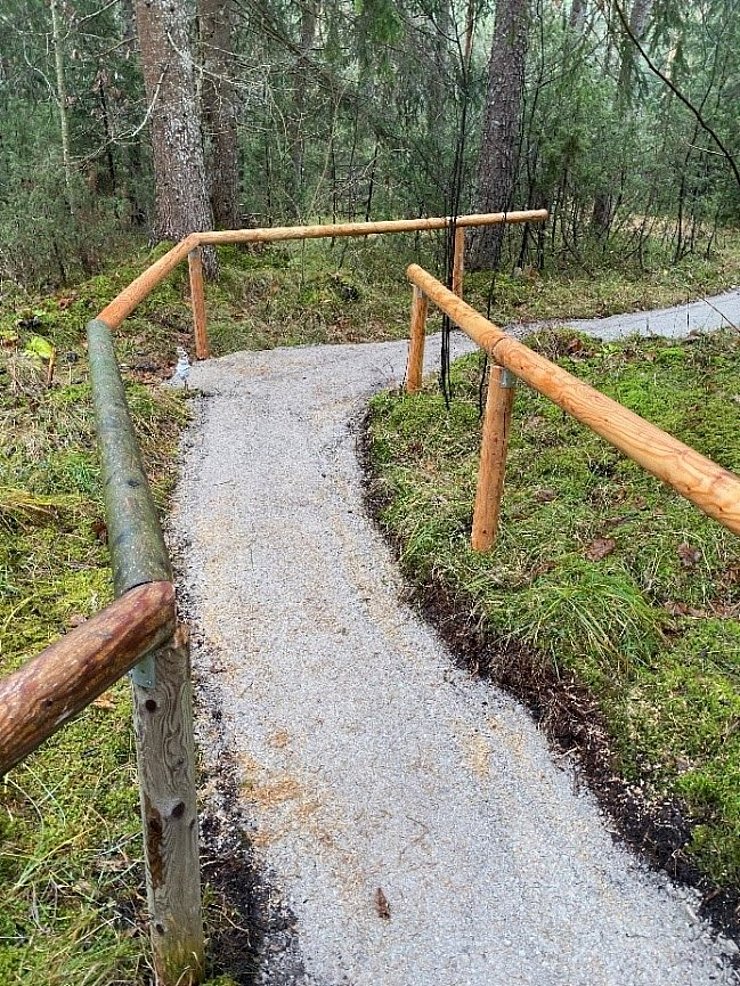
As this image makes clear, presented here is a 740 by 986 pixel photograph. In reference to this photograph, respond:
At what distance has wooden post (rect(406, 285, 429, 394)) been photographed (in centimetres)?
518

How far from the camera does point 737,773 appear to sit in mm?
2508

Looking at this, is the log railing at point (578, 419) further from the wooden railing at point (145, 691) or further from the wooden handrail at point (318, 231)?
the wooden handrail at point (318, 231)

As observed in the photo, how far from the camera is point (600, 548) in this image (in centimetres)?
361

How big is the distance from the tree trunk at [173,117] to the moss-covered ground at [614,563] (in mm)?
3529

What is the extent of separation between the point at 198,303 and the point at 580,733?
16.2ft

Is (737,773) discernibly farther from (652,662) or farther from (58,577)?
(58,577)

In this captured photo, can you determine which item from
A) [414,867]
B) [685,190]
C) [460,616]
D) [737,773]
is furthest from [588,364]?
[685,190]

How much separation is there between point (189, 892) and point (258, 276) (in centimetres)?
723

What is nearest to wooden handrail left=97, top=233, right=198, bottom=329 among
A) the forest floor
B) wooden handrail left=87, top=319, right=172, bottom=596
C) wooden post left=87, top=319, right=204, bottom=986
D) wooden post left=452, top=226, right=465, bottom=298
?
the forest floor

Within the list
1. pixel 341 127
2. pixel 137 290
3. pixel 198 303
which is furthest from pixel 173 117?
pixel 341 127

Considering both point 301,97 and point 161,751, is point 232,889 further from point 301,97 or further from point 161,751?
point 301,97

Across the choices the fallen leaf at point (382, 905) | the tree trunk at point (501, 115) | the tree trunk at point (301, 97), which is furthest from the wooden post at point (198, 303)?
the fallen leaf at point (382, 905)

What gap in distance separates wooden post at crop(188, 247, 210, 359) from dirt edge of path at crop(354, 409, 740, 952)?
3519 mm

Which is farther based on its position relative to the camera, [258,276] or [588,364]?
[258,276]
